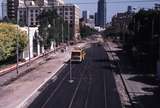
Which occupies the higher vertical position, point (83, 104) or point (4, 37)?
point (4, 37)

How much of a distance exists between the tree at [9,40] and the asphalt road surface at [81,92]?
10.6 m

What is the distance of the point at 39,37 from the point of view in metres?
97.1

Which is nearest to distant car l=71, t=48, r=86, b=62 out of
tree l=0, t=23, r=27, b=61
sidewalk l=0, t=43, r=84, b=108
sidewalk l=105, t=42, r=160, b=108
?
tree l=0, t=23, r=27, b=61

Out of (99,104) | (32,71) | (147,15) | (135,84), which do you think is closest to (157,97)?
(99,104)

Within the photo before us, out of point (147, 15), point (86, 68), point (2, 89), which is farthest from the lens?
point (147, 15)

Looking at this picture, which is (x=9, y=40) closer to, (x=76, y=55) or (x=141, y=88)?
(x=76, y=55)

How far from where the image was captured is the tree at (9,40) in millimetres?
65688

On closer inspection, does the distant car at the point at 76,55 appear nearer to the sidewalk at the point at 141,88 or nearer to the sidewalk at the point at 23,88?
the sidewalk at the point at 23,88

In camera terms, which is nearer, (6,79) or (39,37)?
(6,79)

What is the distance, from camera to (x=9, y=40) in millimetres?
68562

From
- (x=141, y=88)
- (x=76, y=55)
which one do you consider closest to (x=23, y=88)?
(x=141, y=88)

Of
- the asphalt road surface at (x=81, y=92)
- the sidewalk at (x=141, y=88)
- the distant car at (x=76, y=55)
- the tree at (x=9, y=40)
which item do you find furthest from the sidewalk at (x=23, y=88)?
the distant car at (x=76, y=55)

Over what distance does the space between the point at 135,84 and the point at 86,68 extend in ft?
62.0

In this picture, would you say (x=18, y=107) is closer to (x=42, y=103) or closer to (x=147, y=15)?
(x=42, y=103)
